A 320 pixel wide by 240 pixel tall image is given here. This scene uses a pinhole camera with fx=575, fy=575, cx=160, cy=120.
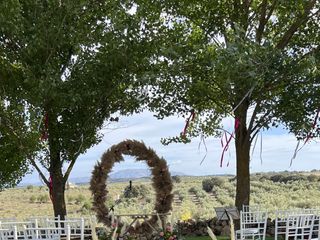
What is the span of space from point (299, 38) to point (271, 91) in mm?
1859

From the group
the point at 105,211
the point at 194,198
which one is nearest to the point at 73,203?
the point at 194,198

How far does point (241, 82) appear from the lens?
1451 centimetres

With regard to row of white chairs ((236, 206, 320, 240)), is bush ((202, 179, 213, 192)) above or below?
above

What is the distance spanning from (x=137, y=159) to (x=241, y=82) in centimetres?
416

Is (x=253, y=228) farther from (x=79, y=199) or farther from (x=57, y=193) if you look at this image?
(x=79, y=199)

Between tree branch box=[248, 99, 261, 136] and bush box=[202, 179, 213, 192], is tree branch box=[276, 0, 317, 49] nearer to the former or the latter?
tree branch box=[248, 99, 261, 136]

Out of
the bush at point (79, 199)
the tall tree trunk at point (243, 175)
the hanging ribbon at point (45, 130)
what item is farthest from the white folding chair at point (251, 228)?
the bush at point (79, 199)

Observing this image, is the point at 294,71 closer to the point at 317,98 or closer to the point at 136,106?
the point at 317,98

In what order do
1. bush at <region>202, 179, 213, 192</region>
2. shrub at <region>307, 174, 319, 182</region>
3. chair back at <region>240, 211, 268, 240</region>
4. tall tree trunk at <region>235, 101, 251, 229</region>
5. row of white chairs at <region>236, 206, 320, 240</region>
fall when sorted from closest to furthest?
row of white chairs at <region>236, 206, 320, 240</region>, chair back at <region>240, 211, 268, 240</region>, tall tree trunk at <region>235, 101, 251, 229</region>, bush at <region>202, 179, 213, 192</region>, shrub at <region>307, 174, 319, 182</region>

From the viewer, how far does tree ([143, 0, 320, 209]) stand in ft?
52.5

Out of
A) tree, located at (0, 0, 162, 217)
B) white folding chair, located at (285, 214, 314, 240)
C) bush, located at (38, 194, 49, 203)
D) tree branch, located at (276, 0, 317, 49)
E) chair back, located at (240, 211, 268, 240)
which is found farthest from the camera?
bush, located at (38, 194, 49, 203)

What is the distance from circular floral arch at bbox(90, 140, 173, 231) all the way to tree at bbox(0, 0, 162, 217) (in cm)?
77

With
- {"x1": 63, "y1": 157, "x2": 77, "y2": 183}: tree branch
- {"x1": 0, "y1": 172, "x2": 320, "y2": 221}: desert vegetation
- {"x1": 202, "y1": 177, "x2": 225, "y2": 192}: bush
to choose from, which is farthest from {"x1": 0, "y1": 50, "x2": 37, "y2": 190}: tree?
{"x1": 202, "y1": 177, "x2": 225, "y2": 192}: bush

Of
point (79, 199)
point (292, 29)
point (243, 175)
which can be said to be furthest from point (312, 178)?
point (292, 29)
